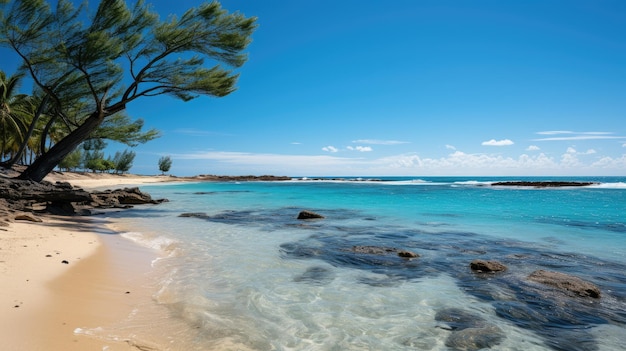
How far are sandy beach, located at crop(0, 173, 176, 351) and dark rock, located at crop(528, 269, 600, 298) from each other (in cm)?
655

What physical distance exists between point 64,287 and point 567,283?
26.8ft

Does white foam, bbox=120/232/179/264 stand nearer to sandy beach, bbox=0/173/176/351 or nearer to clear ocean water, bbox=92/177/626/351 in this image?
clear ocean water, bbox=92/177/626/351

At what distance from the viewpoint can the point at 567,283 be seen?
6078mm

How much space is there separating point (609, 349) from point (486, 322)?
127 cm

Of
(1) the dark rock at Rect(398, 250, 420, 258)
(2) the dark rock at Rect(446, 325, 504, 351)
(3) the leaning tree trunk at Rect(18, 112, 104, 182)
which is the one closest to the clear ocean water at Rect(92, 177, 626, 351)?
(2) the dark rock at Rect(446, 325, 504, 351)

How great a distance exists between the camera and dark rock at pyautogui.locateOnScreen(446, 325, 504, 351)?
154 inches

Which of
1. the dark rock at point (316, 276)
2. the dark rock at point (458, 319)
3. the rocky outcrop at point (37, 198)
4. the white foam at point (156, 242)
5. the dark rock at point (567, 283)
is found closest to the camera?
the dark rock at point (458, 319)

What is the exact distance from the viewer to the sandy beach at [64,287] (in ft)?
11.3

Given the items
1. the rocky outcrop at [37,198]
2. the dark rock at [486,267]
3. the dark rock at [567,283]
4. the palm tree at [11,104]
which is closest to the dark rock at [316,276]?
the dark rock at [486,267]

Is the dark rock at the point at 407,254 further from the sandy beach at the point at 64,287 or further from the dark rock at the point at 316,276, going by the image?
the sandy beach at the point at 64,287

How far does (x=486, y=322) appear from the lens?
458cm

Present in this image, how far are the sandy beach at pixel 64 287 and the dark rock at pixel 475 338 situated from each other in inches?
133

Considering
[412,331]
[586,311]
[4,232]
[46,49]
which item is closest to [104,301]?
[412,331]

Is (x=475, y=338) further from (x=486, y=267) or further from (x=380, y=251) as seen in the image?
(x=380, y=251)
